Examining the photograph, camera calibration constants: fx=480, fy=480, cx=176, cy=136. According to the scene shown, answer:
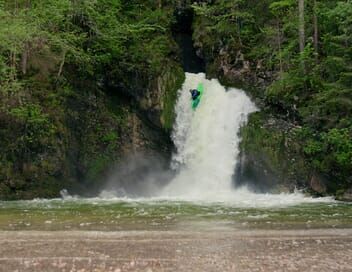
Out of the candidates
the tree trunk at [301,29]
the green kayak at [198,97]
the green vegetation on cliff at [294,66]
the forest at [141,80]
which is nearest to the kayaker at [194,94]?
the green kayak at [198,97]

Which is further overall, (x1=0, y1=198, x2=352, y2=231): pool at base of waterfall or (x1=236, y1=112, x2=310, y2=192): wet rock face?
(x1=236, y1=112, x2=310, y2=192): wet rock face

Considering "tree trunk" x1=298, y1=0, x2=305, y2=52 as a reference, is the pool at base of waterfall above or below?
below

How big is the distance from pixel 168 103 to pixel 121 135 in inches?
109

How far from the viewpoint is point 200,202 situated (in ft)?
55.3

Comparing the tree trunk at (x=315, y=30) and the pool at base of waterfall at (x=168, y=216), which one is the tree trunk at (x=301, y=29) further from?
the pool at base of waterfall at (x=168, y=216)

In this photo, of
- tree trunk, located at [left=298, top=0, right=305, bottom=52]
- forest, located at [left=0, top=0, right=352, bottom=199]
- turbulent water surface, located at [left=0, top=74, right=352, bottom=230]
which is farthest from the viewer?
tree trunk, located at [left=298, top=0, right=305, bottom=52]

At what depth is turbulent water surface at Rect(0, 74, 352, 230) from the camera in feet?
39.3

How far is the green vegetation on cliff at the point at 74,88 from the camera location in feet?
63.1

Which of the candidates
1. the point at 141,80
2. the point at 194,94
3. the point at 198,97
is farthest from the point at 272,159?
the point at 141,80

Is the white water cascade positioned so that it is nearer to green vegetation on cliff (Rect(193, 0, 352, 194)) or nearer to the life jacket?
the life jacket

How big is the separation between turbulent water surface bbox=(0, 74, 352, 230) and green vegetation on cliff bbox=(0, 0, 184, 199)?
4.50ft

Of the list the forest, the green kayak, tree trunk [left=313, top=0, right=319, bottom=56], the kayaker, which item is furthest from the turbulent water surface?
tree trunk [left=313, top=0, right=319, bottom=56]

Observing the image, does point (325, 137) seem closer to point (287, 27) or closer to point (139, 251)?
point (287, 27)

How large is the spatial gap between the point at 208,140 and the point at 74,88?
6517mm
